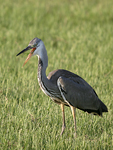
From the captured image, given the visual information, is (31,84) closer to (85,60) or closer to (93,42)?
(85,60)

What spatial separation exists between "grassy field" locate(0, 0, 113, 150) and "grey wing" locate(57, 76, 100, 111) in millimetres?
275

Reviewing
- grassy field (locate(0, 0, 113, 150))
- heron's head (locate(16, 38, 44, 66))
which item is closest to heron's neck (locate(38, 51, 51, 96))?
heron's head (locate(16, 38, 44, 66))

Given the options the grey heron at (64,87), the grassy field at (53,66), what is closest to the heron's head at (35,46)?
the grey heron at (64,87)

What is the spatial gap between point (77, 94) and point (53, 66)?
8.09 feet

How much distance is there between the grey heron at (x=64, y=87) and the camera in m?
4.25

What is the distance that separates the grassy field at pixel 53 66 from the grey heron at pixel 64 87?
27 cm

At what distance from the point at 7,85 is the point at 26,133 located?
5.95 feet

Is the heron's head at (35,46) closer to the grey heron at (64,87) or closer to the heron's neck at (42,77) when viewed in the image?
the grey heron at (64,87)

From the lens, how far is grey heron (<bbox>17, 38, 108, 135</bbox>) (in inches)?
167

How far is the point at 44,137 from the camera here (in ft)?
13.2

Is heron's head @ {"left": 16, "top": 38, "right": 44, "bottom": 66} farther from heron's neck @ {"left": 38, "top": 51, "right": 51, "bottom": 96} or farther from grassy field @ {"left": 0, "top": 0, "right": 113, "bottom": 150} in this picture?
grassy field @ {"left": 0, "top": 0, "right": 113, "bottom": 150}

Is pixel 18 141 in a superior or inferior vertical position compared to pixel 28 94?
inferior

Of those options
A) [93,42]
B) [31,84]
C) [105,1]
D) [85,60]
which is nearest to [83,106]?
[31,84]

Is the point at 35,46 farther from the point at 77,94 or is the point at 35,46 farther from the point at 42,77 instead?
the point at 77,94
